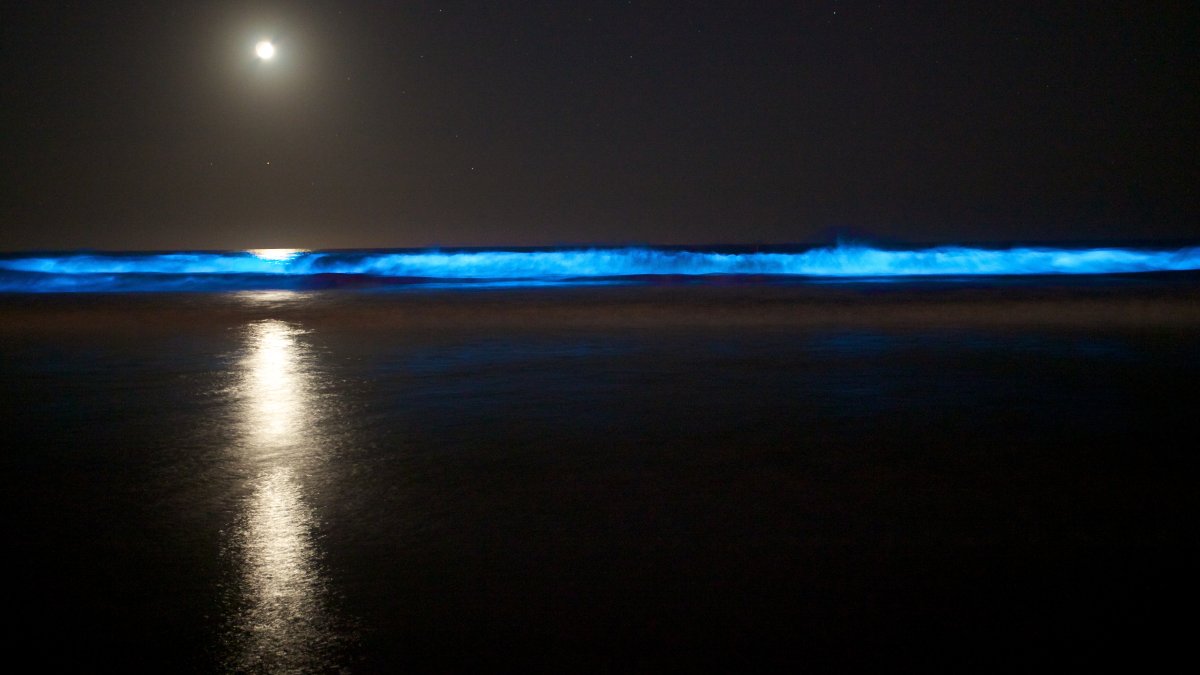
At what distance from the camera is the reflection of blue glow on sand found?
9.72 metres

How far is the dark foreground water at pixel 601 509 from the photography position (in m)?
1.09

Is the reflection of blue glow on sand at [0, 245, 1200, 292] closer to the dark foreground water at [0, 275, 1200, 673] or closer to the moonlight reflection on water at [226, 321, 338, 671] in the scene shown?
the dark foreground water at [0, 275, 1200, 673]

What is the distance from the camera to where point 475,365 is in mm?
3207

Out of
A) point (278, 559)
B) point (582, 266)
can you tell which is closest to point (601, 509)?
point (278, 559)

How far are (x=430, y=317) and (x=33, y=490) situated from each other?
3.30m

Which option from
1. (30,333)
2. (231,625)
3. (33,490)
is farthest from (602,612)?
(30,333)

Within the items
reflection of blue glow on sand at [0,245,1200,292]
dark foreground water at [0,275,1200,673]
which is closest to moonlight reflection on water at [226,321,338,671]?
dark foreground water at [0,275,1200,673]

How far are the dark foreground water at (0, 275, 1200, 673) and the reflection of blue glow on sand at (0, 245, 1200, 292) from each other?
249 inches

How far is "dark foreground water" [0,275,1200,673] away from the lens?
109 cm

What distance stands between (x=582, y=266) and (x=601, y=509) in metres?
10.7

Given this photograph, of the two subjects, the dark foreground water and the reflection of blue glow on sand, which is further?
the reflection of blue glow on sand

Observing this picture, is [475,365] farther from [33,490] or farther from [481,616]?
[481,616]

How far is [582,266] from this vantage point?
12211 mm

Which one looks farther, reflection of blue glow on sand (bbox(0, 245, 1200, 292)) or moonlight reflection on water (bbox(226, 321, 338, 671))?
reflection of blue glow on sand (bbox(0, 245, 1200, 292))
